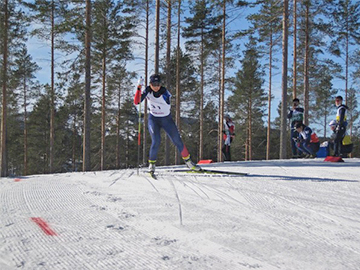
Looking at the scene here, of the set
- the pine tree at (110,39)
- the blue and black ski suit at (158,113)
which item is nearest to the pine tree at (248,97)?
the pine tree at (110,39)

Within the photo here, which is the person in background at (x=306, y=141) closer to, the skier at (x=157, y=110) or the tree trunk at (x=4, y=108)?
the skier at (x=157, y=110)

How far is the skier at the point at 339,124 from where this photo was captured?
8.13m

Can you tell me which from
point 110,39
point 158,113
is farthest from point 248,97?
point 158,113

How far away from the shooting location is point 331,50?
748 inches

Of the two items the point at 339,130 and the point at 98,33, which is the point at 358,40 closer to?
the point at 339,130

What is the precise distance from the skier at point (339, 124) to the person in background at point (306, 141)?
2.55 ft

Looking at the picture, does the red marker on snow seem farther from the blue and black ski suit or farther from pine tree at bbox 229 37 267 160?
pine tree at bbox 229 37 267 160

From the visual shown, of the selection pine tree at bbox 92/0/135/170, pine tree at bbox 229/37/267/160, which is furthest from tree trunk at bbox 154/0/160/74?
pine tree at bbox 229/37/267/160

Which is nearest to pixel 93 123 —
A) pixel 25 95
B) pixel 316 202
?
pixel 25 95

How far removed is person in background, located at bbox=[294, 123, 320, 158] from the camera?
934 cm

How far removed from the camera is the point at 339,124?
8.40 m

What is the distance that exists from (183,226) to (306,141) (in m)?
8.39

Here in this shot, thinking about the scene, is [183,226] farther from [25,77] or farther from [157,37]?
[25,77]

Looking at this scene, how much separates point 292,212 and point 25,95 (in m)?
30.7
